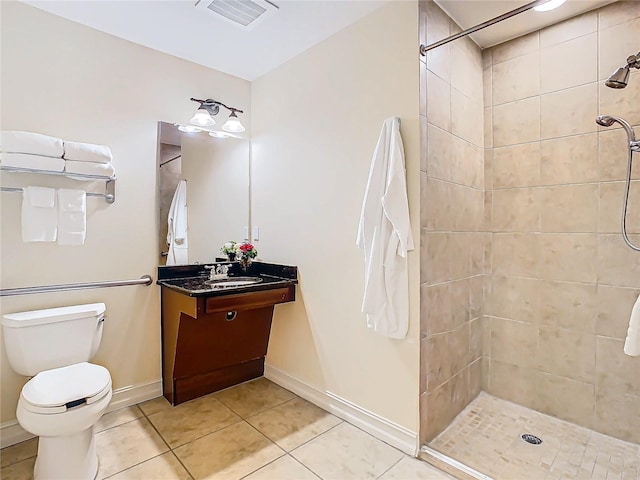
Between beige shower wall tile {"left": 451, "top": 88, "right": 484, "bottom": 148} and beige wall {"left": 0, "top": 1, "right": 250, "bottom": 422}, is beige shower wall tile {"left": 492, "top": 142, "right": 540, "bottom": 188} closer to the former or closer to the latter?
beige shower wall tile {"left": 451, "top": 88, "right": 484, "bottom": 148}

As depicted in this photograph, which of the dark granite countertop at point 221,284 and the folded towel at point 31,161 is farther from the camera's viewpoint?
the dark granite countertop at point 221,284

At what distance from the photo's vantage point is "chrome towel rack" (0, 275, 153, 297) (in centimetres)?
202

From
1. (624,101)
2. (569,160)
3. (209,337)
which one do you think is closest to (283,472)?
(209,337)

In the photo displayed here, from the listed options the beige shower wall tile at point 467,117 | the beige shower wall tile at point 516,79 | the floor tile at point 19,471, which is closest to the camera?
the floor tile at point 19,471

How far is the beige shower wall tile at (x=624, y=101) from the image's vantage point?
1.96m

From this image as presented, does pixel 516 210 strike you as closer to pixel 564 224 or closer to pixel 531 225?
pixel 531 225

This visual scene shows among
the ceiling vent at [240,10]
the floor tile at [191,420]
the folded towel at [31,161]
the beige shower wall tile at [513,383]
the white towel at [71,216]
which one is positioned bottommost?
the floor tile at [191,420]

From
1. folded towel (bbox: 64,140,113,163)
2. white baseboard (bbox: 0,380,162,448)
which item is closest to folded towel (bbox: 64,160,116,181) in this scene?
folded towel (bbox: 64,140,113,163)

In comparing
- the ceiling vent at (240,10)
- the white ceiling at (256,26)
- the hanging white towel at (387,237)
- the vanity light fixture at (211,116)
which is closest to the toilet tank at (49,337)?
the vanity light fixture at (211,116)

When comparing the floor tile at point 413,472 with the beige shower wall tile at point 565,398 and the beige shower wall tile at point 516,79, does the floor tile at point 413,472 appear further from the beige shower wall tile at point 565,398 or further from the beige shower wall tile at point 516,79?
the beige shower wall tile at point 516,79

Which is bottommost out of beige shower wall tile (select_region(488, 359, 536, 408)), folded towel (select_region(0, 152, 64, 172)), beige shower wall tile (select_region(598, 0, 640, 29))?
beige shower wall tile (select_region(488, 359, 536, 408))

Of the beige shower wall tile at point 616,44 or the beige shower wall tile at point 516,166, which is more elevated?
the beige shower wall tile at point 616,44

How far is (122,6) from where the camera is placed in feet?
6.86

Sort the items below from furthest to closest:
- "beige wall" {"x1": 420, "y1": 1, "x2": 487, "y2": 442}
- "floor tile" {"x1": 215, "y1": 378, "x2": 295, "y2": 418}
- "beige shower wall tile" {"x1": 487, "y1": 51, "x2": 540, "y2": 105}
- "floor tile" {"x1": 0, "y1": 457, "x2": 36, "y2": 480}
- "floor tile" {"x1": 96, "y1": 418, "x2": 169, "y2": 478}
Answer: "floor tile" {"x1": 215, "y1": 378, "x2": 295, "y2": 418}
"beige shower wall tile" {"x1": 487, "y1": 51, "x2": 540, "y2": 105}
"beige wall" {"x1": 420, "y1": 1, "x2": 487, "y2": 442}
"floor tile" {"x1": 96, "y1": 418, "x2": 169, "y2": 478}
"floor tile" {"x1": 0, "y1": 457, "x2": 36, "y2": 480}
